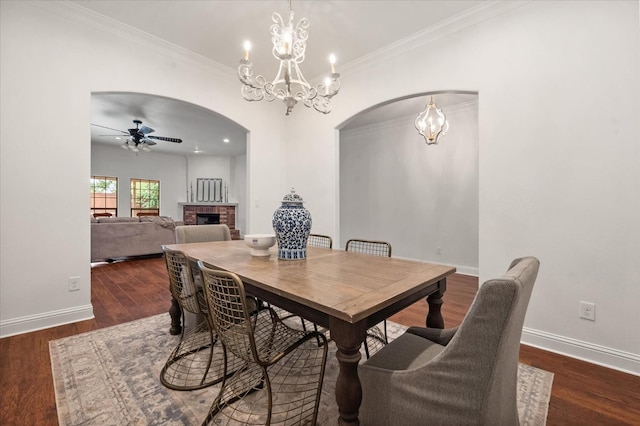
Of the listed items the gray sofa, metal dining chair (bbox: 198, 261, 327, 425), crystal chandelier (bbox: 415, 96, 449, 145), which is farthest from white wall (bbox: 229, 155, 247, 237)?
metal dining chair (bbox: 198, 261, 327, 425)

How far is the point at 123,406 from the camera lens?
4.89ft

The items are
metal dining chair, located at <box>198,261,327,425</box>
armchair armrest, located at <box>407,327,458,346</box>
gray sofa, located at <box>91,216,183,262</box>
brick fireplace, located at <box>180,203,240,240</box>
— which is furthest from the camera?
brick fireplace, located at <box>180,203,240,240</box>

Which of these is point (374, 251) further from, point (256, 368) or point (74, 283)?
point (74, 283)

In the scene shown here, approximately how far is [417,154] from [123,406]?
5.08 m

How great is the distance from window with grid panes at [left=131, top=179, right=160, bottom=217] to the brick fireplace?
815mm

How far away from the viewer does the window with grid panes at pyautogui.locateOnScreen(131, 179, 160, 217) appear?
888 centimetres

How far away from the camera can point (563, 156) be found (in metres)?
2.13

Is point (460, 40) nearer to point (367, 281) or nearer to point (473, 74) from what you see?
point (473, 74)

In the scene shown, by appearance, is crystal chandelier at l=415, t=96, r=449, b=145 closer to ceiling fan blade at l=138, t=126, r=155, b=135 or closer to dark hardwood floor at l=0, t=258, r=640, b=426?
dark hardwood floor at l=0, t=258, r=640, b=426

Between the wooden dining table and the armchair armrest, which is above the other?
the wooden dining table

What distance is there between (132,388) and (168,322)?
3.28 ft

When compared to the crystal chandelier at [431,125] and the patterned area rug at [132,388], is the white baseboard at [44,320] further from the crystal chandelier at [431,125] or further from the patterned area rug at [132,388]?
the crystal chandelier at [431,125]

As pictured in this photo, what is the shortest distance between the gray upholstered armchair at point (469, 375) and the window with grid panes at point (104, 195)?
9573 millimetres

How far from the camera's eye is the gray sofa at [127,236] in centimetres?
509
